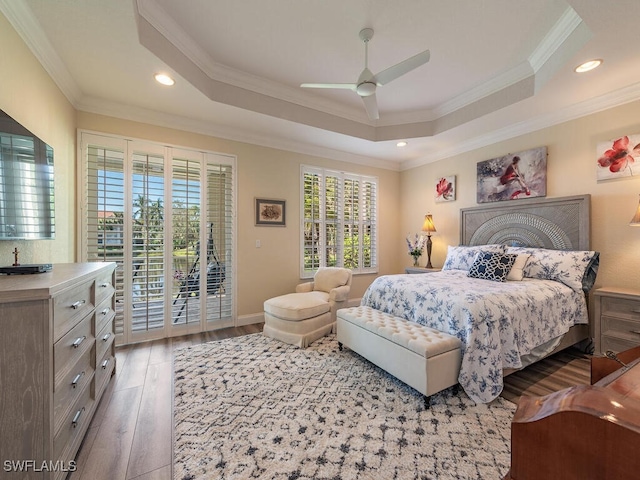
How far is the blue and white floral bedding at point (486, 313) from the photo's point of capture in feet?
6.64

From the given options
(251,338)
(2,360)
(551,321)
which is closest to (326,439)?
(2,360)

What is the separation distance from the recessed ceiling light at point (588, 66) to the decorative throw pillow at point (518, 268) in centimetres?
188

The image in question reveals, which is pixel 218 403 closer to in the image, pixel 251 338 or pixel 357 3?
pixel 251 338

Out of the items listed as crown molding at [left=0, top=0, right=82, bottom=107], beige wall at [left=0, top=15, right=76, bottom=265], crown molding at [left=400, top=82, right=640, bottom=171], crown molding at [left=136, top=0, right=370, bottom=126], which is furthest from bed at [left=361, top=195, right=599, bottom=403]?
crown molding at [left=0, top=0, right=82, bottom=107]

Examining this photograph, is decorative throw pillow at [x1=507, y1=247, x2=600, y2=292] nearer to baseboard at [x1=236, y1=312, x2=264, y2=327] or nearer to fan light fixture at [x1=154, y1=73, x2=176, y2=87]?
baseboard at [x1=236, y1=312, x2=264, y2=327]

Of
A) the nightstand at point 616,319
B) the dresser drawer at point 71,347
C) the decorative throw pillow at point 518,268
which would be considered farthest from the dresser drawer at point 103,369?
the nightstand at point 616,319

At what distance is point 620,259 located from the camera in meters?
2.82

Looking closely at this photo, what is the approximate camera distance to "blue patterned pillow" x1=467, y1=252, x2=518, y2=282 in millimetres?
2947

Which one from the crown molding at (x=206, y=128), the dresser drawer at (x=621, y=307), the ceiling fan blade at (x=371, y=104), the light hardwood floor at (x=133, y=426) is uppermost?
the crown molding at (x=206, y=128)

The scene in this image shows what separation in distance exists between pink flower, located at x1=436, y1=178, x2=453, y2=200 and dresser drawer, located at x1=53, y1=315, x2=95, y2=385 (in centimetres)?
479

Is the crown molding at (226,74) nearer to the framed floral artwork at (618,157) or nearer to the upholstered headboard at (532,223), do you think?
the upholstered headboard at (532,223)

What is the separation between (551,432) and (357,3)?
2.78m

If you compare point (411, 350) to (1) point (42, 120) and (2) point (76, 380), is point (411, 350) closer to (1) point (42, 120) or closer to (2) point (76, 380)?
(2) point (76, 380)

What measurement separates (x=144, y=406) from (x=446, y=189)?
482 cm
